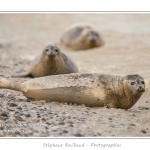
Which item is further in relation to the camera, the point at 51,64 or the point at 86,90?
the point at 51,64

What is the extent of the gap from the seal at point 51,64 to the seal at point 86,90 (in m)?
1.66

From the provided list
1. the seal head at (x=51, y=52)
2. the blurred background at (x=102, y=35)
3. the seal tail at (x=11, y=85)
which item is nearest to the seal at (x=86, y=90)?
the seal tail at (x=11, y=85)

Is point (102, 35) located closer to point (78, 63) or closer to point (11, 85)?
point (78, 63)

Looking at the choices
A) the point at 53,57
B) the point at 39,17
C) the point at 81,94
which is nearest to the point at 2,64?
the point at 53,57

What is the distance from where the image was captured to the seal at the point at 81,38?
12.6m

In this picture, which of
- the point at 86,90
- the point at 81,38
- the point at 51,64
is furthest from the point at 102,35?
the point at 86,90

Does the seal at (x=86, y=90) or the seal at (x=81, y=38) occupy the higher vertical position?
the seal at (x=81, y=38)

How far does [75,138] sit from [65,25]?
12756mm

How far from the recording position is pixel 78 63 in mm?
10094

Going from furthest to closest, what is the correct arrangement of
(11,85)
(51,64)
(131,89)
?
(51,64) → (11,85) → (131,89)

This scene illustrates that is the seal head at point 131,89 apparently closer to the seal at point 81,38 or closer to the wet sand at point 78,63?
the wet sand at point 78,63

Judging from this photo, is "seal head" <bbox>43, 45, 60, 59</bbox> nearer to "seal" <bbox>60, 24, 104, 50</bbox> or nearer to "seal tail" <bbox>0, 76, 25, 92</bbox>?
"seal tail" <bbox>0, 76, 25, 92</bbox>

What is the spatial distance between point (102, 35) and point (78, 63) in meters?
4.03

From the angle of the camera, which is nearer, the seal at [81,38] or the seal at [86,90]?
the seal at [86,90]
